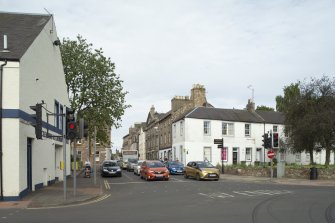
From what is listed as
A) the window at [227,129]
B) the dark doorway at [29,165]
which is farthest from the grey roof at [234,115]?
the dark doorway at [29,165]

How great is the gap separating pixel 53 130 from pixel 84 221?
16.5 m

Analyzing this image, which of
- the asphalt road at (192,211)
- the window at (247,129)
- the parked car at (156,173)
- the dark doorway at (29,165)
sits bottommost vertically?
the parked car at (156,173)

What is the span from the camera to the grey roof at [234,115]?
2060 inches

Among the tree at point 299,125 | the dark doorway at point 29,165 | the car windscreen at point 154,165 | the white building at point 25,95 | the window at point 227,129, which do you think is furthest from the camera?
the window at point 227,129

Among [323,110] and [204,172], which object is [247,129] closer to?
[323,110]

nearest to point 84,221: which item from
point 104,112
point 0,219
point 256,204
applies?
point 0,219

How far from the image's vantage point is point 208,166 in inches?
1272

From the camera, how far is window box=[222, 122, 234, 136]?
175ft

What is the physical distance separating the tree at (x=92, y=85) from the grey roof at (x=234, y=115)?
32.6 feet

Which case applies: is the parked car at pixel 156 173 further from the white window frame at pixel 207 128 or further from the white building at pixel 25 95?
the white window frame at pixel 207 128

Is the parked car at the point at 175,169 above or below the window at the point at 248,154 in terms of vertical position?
below

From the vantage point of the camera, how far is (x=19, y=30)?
21.6m

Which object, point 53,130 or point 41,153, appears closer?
point 41,153

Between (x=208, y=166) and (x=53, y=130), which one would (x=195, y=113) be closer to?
(x=208, y=166)
